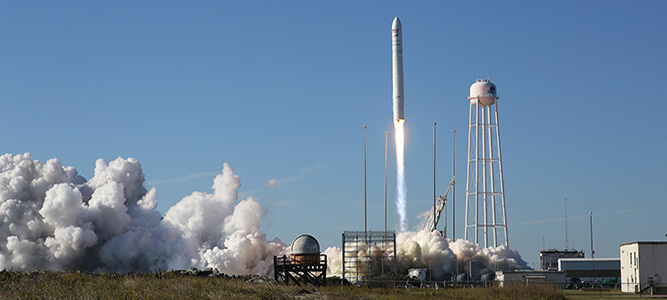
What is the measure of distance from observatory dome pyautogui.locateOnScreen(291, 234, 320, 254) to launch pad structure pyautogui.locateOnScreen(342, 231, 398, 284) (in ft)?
36.2

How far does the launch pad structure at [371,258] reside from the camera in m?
89.6

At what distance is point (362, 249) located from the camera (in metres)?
100

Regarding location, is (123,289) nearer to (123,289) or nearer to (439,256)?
(123,289)

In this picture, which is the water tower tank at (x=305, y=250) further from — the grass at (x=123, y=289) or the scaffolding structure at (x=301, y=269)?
the grass at (x=123, y=289)

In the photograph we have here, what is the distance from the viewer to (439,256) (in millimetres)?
104938

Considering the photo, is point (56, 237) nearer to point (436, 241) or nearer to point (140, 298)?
point (436, 241)

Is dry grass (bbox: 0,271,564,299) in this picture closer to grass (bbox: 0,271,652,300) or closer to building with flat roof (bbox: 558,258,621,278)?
grass (bbox: 0,271,652,300)

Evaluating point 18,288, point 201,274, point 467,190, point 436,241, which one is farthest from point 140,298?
point 467,190

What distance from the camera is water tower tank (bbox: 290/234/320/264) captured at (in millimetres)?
75250

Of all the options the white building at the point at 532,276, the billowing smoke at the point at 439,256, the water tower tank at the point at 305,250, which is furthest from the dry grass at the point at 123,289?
the billowing smoke at the point at 439,256

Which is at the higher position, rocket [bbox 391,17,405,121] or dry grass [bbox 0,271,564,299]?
rocket [bbox 391,17,405,121]

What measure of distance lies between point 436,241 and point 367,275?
1800cm

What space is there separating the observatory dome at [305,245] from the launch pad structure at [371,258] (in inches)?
434

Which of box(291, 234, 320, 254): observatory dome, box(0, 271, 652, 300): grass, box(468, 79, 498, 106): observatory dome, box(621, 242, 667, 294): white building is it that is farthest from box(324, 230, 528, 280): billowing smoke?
box(0, 271, 652, 300): grass
